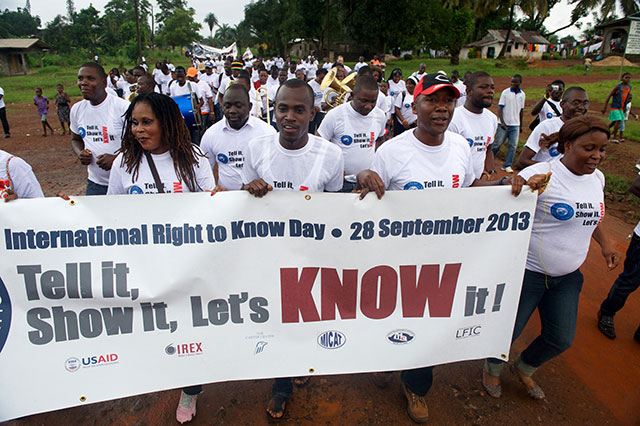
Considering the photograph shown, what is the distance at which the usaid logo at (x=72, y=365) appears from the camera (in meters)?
2.45

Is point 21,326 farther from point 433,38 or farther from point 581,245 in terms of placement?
point 433,38

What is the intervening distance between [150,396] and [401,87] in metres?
10.2

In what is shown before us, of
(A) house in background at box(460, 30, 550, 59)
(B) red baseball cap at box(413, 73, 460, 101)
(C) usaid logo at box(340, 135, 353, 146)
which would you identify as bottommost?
(C) usaid logo at box(340, 135, 353, 146)

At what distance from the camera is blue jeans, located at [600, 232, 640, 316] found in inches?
144

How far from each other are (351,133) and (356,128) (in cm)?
9

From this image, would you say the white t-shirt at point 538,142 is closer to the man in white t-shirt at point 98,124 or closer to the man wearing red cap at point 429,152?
the man wearing red cap at point 429,152

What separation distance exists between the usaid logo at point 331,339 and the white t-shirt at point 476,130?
2653 millimetres

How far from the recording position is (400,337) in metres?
2.67

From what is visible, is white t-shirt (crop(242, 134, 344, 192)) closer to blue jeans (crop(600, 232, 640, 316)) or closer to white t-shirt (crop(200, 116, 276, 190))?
white t-shirt (crop(200, 116, 276, 190))

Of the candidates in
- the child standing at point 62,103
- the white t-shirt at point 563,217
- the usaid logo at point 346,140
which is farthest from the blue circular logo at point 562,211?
the child standing at point 62,103

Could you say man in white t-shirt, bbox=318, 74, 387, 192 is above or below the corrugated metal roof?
below

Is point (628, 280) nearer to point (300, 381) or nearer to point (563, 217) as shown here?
point (563, 217)

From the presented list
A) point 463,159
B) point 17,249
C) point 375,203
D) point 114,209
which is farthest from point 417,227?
point 17,249

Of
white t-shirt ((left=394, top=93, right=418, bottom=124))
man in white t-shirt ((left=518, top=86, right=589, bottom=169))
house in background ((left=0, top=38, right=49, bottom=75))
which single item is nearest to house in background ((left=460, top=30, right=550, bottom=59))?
white t-shirt ((left=394, top=93, right=418, bottom=124))
